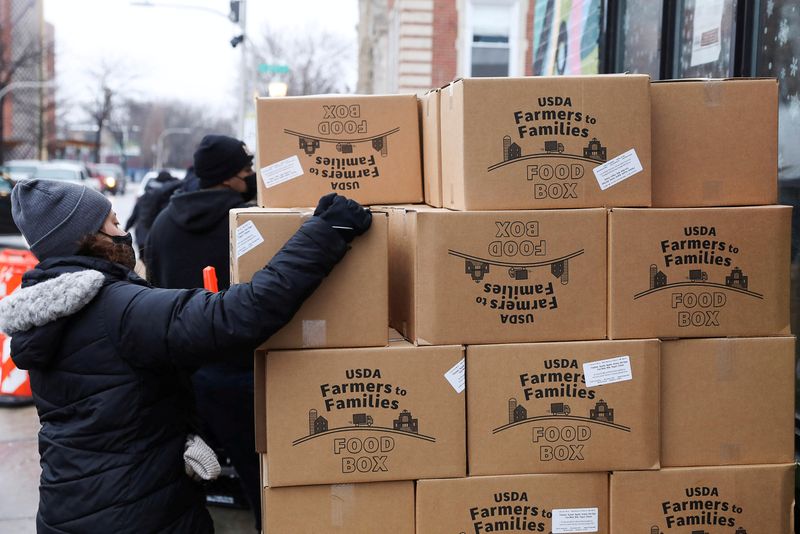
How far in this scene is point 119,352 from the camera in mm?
2445

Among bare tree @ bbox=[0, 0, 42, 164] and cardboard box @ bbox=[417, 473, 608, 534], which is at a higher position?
bare tree @ bbox=[0, 0, 42, 164]

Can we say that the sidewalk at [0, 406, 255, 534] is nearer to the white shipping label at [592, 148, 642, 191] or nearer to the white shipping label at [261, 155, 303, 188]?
the white shipping label at [261, 155, 303, 188]

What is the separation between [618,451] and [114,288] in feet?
5.33

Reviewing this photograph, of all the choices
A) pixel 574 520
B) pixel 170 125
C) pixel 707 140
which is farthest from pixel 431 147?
pixel 170 125

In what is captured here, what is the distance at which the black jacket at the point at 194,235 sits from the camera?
14.3ft

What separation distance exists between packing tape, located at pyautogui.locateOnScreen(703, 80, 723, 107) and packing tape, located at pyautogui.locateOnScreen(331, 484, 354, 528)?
1.69 meters

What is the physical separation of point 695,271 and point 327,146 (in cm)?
133

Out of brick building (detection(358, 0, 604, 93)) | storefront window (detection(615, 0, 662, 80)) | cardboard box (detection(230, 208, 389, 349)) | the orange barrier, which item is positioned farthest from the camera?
brick building (detection(358, 0, 604, 93))

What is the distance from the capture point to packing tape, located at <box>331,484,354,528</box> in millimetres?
2689

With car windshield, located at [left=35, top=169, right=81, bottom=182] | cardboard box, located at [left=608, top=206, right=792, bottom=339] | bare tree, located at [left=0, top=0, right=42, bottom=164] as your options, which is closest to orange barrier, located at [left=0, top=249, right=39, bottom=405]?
cardboard box, located at [left=608, top=206, right=792, bottom=339]

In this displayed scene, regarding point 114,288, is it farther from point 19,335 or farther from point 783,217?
point 783,217

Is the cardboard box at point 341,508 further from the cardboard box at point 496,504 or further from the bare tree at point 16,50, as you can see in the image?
the bare tree at point 16,50

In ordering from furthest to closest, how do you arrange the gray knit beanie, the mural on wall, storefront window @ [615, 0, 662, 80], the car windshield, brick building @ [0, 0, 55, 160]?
brick building @ [0, 0, 55, 160]
the car windshield
the mural on wall
storefront window @ [615, 0, 662, 80]
the gray knit beanie

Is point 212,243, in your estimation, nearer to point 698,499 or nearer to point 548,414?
point 548,414
